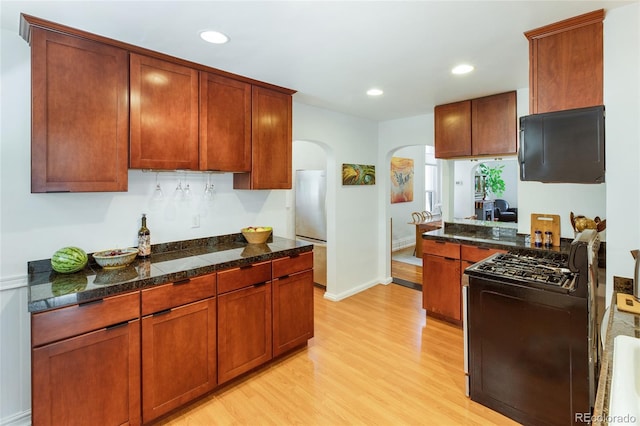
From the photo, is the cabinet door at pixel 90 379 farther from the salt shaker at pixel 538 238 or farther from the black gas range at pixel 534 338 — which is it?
the salt shaker at pixel 538 238

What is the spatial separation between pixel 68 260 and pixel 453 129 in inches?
148

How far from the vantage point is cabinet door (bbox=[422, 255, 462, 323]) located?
3396 millimetres

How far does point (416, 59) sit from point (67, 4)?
219cm

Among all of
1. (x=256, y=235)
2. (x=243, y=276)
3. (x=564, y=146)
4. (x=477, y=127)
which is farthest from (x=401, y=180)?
(x=243, y=276)

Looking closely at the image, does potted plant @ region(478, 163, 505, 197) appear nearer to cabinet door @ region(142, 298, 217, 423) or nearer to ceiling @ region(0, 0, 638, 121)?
ceiling @ region(0, 0, 638, 121)

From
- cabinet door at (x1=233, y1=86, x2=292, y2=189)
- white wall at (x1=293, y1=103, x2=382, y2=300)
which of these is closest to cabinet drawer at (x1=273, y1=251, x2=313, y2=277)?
cabinet door at (x1=233, y1=86, x2=292, y2=189)

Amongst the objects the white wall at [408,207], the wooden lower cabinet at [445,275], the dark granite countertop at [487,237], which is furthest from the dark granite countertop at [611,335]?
the white wall at [408,207]

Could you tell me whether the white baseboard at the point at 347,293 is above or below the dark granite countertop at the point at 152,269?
below

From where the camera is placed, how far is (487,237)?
3.45 meters

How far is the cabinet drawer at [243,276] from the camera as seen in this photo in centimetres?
231

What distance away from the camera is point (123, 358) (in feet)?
6.16

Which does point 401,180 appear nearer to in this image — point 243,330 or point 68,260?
point 243,330

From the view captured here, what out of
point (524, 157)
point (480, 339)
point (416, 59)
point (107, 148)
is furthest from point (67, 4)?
point (480, 339)

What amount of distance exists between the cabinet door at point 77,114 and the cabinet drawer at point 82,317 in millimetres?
752
